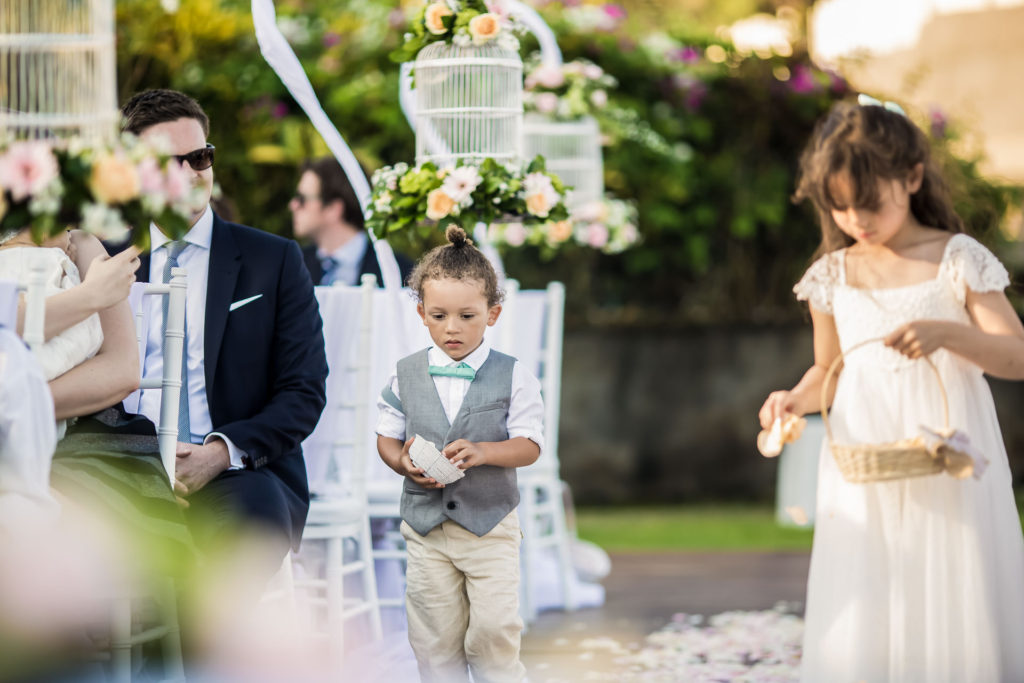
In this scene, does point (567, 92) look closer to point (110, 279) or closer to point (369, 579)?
point (369, 579)

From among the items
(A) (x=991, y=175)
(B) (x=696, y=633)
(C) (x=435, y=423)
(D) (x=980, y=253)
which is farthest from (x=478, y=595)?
(A) (x=991, y=175)

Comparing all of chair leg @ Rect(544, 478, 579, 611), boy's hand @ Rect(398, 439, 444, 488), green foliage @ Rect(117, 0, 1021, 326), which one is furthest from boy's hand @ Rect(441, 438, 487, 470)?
green foliage @ Rect(117, 0, 1021, 326)

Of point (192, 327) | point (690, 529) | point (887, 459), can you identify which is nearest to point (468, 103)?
point (192, 327)

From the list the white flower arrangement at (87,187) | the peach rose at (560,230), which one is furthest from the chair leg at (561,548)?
the white flower arrangement at (87,187)

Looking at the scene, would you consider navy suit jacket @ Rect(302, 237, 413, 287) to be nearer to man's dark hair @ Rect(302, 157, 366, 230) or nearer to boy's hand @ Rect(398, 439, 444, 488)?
man's dark hair @ Rect(302, 157, 366, 230)

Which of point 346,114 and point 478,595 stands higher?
point 346,114

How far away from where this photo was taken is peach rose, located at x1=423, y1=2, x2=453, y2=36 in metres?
4.14

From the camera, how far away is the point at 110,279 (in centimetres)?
280

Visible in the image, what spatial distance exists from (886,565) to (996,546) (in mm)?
266

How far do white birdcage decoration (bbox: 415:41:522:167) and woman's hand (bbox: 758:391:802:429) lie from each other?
1.38m

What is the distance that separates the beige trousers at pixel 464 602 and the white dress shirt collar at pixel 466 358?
37cm

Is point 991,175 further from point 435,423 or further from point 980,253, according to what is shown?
point 435,423

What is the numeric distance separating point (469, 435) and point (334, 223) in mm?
2814

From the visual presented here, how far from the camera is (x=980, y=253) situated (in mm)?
3186
